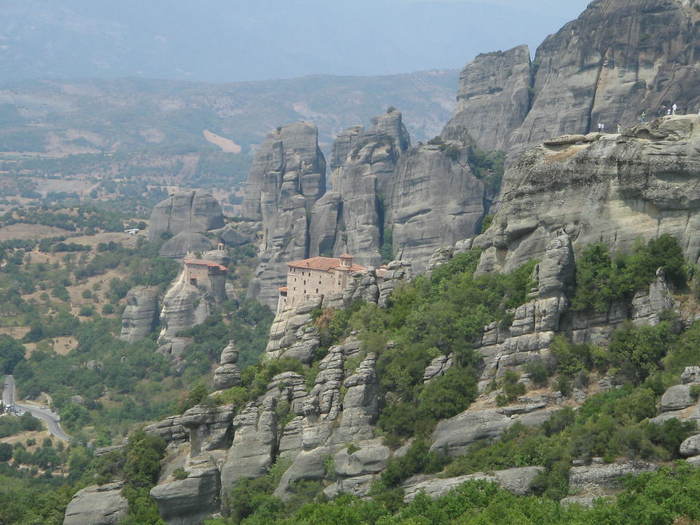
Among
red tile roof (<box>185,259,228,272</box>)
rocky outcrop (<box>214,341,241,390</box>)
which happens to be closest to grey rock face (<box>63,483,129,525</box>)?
rocky outcrop (<box>214,341,241,390</box>)

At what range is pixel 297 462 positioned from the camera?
2018 inches

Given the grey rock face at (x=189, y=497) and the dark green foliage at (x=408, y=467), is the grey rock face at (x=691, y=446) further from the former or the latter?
the grey rock face at (x=189, y=497)

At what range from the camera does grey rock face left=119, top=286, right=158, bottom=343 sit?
125125 millimetres

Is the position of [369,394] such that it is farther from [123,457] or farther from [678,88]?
[678,88]

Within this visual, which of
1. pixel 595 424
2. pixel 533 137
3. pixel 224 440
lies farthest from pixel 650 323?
pixel 533 137

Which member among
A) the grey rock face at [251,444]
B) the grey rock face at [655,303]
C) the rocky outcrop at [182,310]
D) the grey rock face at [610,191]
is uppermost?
the grey rock face at [610,191]

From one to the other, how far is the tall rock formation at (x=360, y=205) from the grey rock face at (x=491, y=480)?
2830 inches

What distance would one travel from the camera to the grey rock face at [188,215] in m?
148

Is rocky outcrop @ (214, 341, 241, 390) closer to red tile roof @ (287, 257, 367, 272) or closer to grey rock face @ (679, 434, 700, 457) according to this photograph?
grey rock face @ (679, 434, 700, 457)

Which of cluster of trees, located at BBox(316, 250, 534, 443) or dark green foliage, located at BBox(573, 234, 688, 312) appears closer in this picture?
dark green foliage, located at BBox(573, 234, 688, 312)

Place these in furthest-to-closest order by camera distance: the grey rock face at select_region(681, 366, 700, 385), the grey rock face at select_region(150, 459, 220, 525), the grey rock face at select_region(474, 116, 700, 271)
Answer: the grey rock face at select_region(150, 459, 220, 525) → the grey rock face at select_region(474, 116, 700, 271) → the grey rock face at select_region(681, 366, 700, 385)

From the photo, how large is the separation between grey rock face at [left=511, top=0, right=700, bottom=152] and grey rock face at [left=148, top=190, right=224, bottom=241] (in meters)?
44.5

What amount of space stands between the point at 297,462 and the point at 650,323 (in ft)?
48.1

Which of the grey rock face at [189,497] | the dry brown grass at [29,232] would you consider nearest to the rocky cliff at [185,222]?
the dry brown grass at [29,232]
